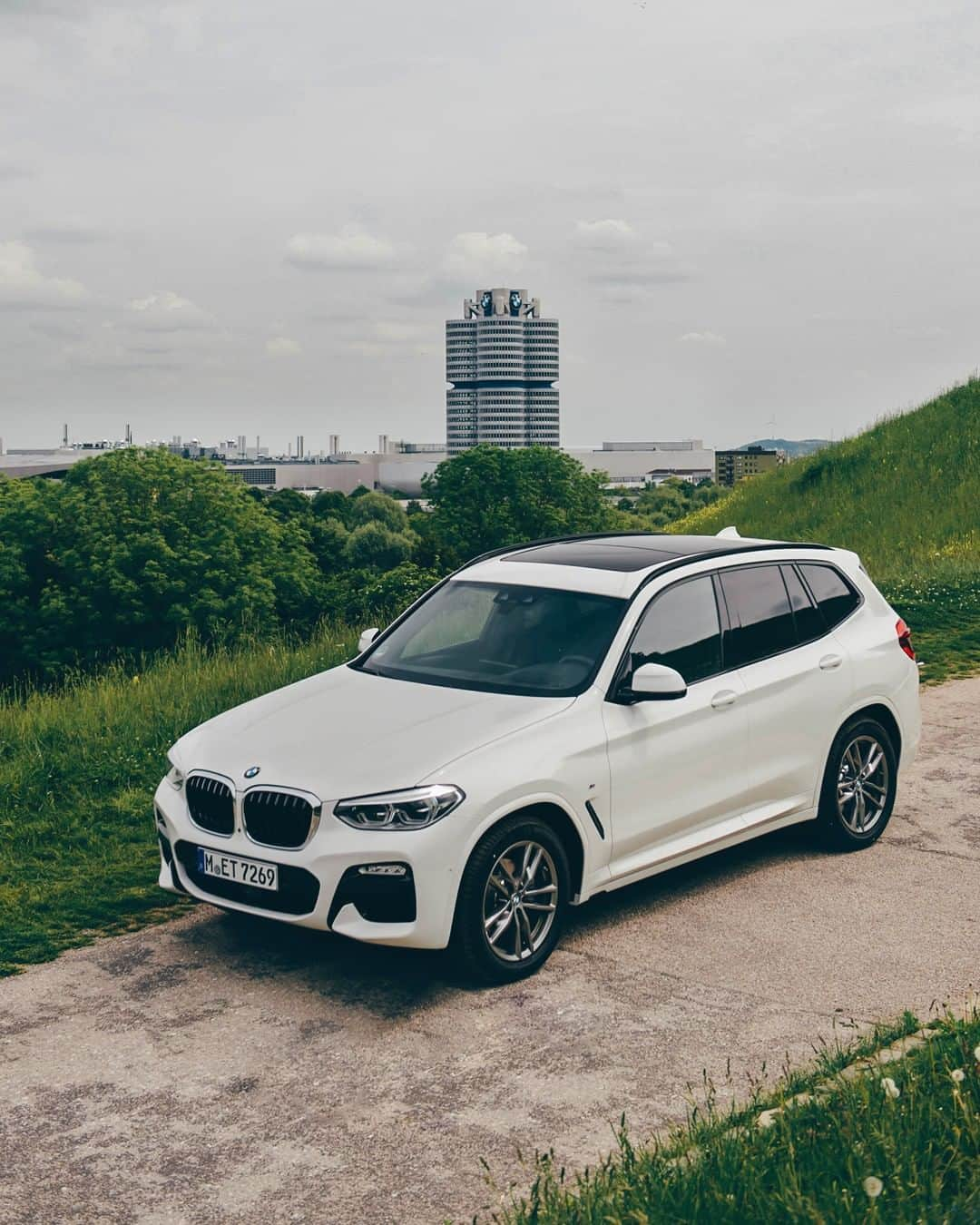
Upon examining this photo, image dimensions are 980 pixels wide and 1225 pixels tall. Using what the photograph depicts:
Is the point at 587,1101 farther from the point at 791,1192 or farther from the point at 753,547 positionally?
the point at 753,547

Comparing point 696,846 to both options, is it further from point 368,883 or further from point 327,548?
point 327,548

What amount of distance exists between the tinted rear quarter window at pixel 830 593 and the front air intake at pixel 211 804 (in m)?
3.57

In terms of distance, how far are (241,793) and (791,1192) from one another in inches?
123

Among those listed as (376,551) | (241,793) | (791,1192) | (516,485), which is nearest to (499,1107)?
(791,1192)

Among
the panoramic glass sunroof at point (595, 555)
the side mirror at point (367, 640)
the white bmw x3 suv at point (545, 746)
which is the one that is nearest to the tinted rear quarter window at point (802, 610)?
the white bmw x3 suv at point (545, 746)

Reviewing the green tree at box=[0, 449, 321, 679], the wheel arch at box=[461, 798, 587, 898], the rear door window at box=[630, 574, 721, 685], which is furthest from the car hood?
the green tree at box=[0, 449, 321, 679]

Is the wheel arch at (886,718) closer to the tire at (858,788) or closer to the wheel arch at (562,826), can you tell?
the tire at (858,788)

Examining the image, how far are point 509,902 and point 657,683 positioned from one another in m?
1.21

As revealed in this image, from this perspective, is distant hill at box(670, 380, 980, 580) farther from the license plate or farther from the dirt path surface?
the license plate

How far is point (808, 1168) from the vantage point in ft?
12.6

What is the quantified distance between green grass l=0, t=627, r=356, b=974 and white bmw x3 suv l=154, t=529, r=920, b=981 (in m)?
0.76

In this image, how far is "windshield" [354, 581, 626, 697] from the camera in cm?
681

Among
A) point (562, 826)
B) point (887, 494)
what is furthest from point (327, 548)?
point (562, 826)

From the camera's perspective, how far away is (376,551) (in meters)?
97.6
